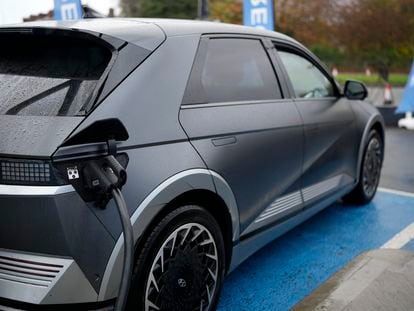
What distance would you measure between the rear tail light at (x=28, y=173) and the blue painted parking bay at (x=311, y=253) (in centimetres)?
160

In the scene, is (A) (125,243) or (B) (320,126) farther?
(B) (320,126)

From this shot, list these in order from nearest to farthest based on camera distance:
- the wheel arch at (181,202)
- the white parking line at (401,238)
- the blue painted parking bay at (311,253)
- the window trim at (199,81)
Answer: the wheel arch at (181,202), the window trim at (199,81), the blue painted parking bay at (311,253), the white parking line at (401,238)

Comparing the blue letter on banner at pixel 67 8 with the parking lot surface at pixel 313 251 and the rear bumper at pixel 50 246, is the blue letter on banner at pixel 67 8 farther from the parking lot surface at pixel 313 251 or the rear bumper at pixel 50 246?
the rear bumper at pixel 50 246

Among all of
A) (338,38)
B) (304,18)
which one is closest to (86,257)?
(338,38)

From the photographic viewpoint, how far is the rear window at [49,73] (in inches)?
83.3

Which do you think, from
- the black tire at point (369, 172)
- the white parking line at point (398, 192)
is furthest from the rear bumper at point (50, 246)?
the white parking line at point (398, 192)

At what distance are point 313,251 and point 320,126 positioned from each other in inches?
40.3

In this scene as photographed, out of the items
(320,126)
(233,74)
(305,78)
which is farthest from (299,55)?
(233,74)

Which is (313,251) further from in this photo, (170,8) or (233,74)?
(170,8)

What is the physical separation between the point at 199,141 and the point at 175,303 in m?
0.85

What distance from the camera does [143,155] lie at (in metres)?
2.18

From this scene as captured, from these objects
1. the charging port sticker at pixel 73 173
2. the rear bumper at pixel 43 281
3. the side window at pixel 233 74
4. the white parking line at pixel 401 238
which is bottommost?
the white parking line at pixel 401 238

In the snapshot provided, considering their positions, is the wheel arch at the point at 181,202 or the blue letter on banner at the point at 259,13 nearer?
the wheel arch at the point at 181,202

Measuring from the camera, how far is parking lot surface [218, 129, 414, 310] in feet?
10.3
